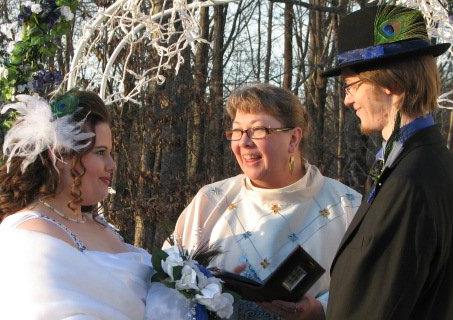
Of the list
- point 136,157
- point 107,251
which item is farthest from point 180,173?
point 107,251

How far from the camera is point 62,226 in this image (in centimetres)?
257

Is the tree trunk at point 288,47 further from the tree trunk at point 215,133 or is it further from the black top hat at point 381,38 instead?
the black top hat at point 381,38

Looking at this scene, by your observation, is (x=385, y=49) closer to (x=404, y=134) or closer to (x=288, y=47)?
(x=404, y=134)

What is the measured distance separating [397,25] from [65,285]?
4.42ft

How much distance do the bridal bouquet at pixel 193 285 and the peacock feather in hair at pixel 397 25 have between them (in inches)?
41.2

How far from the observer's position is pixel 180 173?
9.09m

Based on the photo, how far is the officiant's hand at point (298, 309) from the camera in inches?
119

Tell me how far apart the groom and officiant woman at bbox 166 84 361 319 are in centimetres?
109

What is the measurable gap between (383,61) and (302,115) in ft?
4.44

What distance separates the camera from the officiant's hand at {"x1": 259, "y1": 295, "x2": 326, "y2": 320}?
3.04m

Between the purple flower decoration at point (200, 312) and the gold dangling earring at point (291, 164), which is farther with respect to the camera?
the gold dangling earring at point (291, 164)

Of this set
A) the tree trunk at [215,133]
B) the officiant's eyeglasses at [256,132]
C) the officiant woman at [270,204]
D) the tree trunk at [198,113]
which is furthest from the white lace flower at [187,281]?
the tree trunk at [215,133]

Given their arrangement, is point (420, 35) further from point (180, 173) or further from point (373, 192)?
point (180, 173)

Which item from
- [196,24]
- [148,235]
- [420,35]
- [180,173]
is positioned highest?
[196,24]
